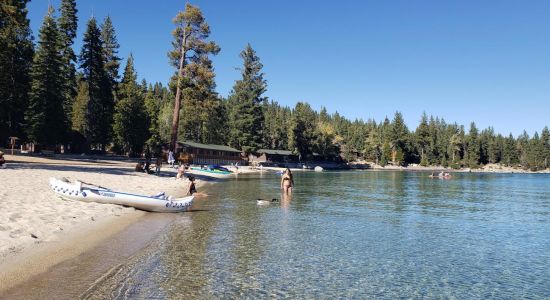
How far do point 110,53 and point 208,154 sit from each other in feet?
89.7

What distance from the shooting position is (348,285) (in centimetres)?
1009

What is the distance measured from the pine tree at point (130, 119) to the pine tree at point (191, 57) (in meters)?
26.5

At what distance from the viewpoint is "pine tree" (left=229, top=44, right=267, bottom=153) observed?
96750 mm

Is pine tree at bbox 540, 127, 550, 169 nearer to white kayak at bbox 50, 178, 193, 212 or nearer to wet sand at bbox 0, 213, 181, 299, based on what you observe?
white kayak at bbox 50, 178, 193, 212

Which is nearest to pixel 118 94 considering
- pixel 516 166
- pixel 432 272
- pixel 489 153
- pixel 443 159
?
pixel 432 272

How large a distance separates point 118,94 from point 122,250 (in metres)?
70.5

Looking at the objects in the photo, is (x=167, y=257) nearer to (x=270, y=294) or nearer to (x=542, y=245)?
(x=270, y=294)

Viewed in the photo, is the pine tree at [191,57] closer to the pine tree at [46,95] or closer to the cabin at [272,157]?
the pine tree at [46,95]

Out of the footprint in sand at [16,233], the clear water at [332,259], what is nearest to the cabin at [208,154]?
the clear water at [332,259]

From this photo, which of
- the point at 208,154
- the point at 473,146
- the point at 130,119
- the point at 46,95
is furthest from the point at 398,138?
the point at 46,95

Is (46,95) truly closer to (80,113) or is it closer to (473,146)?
(80,113)

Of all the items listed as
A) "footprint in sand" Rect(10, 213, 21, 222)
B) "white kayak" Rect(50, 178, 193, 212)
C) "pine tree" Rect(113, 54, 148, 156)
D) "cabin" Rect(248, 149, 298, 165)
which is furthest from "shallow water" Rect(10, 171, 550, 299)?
"cabin" Rect(248, 149, 298, 165)

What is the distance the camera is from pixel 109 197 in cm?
1925

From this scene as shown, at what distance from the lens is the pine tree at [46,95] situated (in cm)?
5744
